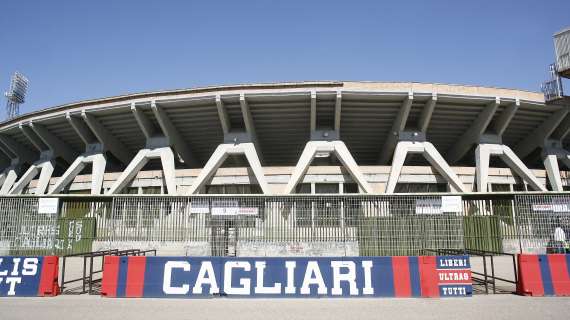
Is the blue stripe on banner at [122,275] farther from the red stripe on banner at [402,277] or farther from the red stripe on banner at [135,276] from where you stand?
the red stripe on banner at [402,277]

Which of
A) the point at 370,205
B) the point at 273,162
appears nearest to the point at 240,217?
the point at 370,205

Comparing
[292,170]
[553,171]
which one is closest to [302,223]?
[292,170]

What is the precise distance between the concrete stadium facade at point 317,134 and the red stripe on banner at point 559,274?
1373 cm

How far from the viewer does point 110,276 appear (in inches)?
328

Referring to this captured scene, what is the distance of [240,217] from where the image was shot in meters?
13.4

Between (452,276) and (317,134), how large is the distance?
54.6ft

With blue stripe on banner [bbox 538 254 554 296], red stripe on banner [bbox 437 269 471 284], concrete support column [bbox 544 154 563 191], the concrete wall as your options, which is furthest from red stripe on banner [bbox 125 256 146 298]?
concrete support column [bbox 544 154 563 191]

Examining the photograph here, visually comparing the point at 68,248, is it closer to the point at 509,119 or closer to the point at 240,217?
the point at 240,217

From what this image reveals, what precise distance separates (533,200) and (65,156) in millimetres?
30978

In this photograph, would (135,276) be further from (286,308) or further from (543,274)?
(543,274)

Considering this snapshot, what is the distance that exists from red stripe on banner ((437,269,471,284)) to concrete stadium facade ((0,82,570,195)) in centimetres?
1391

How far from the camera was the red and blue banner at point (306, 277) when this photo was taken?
804 cm

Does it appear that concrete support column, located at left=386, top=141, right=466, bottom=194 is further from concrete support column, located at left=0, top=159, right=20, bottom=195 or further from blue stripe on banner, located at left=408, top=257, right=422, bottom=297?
concrete support column, located at left=0, top=159, right=20, bottom=195

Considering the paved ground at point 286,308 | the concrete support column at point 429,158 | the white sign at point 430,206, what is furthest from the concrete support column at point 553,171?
the paved ground at point 286,308
